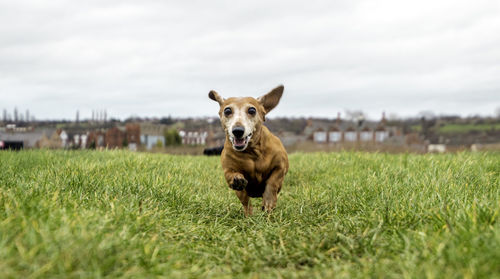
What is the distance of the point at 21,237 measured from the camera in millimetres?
2424

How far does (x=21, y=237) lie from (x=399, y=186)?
4170 mm

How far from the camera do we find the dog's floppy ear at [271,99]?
5.00m

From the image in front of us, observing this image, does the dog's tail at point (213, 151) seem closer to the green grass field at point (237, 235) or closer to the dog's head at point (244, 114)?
the green grass field at point (237, 235)

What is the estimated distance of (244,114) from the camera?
14.4 feet

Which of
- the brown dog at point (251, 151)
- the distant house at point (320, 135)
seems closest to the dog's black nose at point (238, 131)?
the brown dog at point (251, 151)

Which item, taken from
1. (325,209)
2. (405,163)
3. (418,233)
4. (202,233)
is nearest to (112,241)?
(202,233)

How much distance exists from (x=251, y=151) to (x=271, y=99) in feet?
2.87

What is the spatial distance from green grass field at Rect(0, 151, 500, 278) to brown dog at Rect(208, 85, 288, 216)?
15.3 inches

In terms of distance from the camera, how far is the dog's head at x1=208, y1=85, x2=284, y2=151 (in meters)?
4.22

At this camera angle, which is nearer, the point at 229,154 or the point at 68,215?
the point at 68,215

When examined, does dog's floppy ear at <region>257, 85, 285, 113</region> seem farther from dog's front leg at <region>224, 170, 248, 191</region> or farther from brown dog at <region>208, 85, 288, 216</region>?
dog's front leg at <region>224, 170, 248, 191</region>

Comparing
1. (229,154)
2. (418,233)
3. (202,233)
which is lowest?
(202,233)

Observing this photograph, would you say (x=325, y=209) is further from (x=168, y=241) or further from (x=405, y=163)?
(x=405, y=163)

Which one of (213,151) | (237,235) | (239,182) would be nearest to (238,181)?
(239,182)
